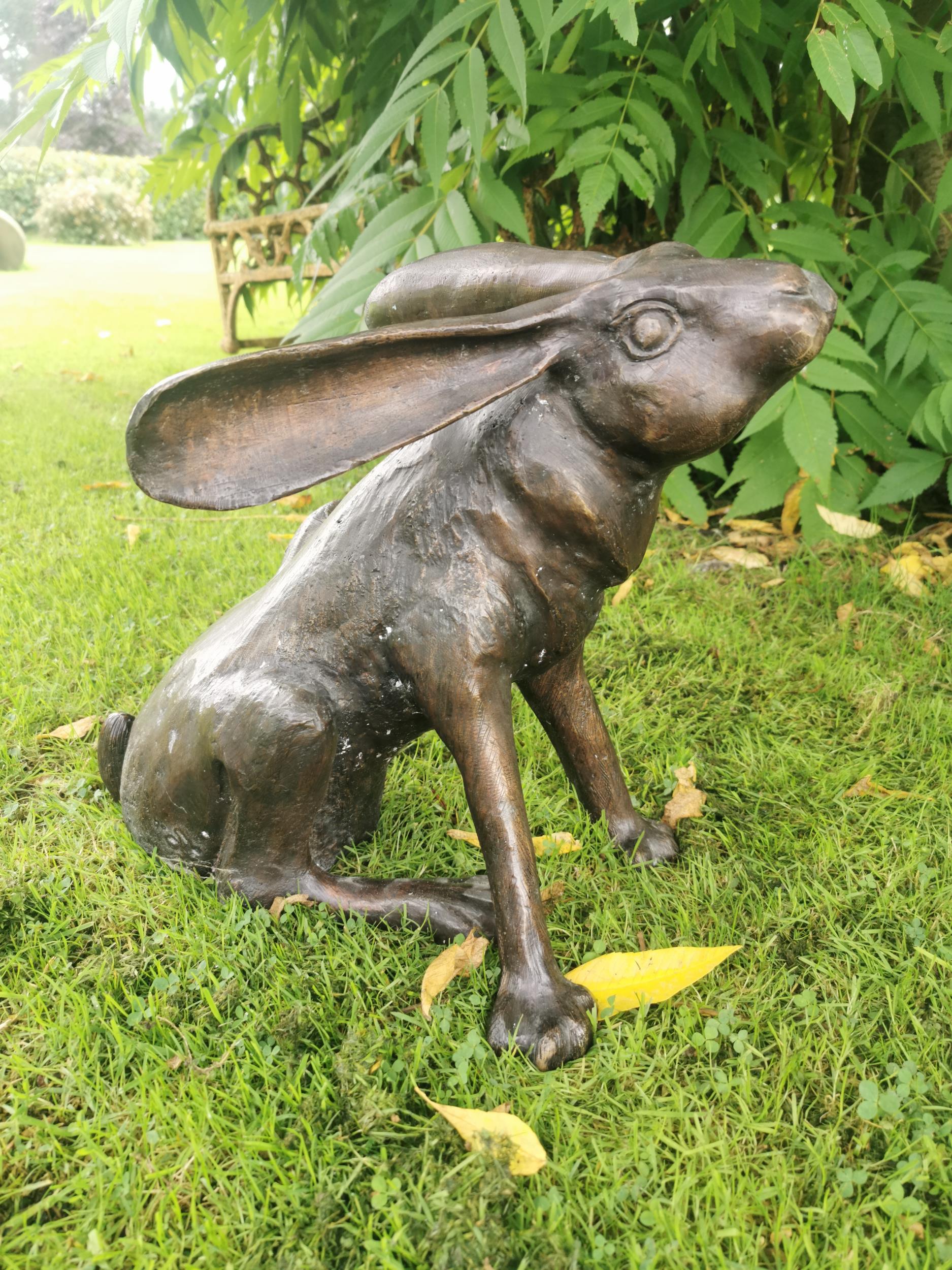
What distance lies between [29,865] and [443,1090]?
120 centimetres

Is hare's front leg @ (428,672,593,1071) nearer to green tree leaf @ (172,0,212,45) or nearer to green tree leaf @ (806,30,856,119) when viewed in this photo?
green tree leaf @ (806,30,856,119)

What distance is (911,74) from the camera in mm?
2883

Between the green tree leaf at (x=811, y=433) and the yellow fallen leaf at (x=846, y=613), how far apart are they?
0.42 metres

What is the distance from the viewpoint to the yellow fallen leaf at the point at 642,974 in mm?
1838

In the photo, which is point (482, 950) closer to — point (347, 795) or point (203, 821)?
point (347, 795)

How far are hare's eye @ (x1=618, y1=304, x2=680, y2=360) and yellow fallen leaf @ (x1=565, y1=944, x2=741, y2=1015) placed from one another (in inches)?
44.8

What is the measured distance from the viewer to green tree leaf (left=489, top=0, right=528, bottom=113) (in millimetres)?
2020

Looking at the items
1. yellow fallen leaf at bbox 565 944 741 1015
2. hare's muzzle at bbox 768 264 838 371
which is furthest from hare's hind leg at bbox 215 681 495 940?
hare's muzzle at bbox 768 264 838 371

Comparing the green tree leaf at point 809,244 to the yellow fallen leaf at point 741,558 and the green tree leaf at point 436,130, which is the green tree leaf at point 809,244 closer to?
the yellow fallen leaf at point 741,558

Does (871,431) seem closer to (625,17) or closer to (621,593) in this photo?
(621,593)

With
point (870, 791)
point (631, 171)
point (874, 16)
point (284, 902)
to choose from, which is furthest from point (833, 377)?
point (284, 902)

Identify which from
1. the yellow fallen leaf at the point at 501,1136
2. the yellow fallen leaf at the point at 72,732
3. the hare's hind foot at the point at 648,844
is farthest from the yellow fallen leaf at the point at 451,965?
the yellow fallen leaf at the point at 72,732

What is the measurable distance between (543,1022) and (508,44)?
6.48ft

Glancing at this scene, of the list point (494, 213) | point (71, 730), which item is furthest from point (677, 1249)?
point (494, 213)
